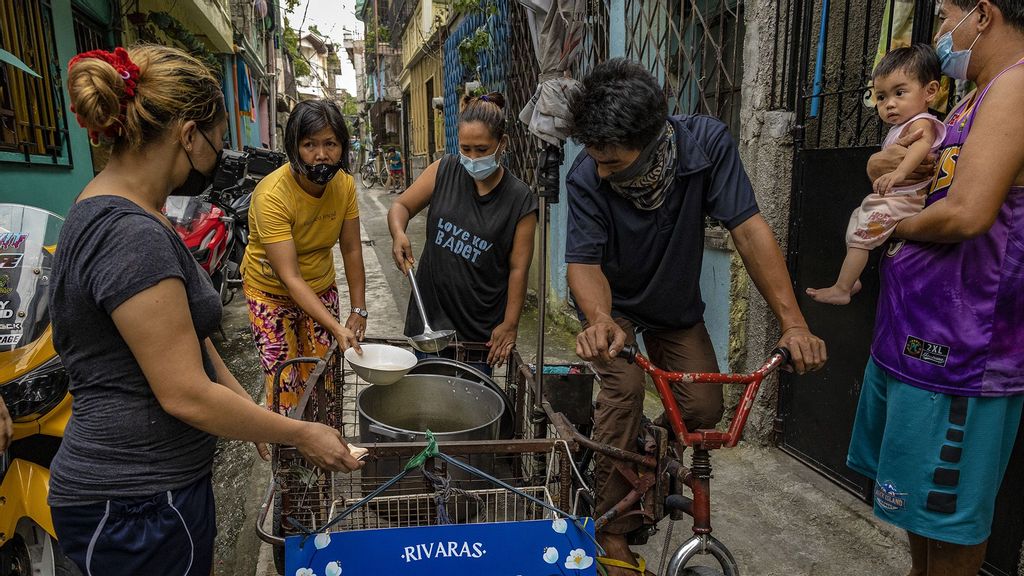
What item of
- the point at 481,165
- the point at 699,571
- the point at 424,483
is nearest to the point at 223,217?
the point at 481,165

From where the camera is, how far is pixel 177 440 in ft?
4.76

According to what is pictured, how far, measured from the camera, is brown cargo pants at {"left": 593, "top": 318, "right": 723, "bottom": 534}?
2.14 m

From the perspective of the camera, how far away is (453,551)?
4.60 feet

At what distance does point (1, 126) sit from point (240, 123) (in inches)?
457

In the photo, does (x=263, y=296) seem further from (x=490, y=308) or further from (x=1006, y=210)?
(x=1006, y=210)

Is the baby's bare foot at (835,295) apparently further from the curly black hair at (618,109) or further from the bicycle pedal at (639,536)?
the bicycle pedal at (639,536)

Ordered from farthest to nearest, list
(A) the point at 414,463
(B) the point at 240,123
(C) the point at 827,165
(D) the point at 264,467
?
(B) the point at 240,123 < (D) the point at 264,467 < (C) the point at 827,165 < (A) the point at 414,463

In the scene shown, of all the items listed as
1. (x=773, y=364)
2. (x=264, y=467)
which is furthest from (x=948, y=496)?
(x=264, y=467)

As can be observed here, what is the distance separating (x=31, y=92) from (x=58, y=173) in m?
0.63

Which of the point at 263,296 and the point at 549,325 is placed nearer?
the point at 263,296

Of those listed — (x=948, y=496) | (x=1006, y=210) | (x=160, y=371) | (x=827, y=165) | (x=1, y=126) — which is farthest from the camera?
(x=1, y=126)

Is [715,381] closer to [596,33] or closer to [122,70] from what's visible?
[122,70]

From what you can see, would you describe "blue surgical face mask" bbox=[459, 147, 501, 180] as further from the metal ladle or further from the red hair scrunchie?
the red hair scrunchie

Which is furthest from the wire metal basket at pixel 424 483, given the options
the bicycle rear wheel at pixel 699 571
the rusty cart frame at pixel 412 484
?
the bicycle rear wheel at pixel 699 571
